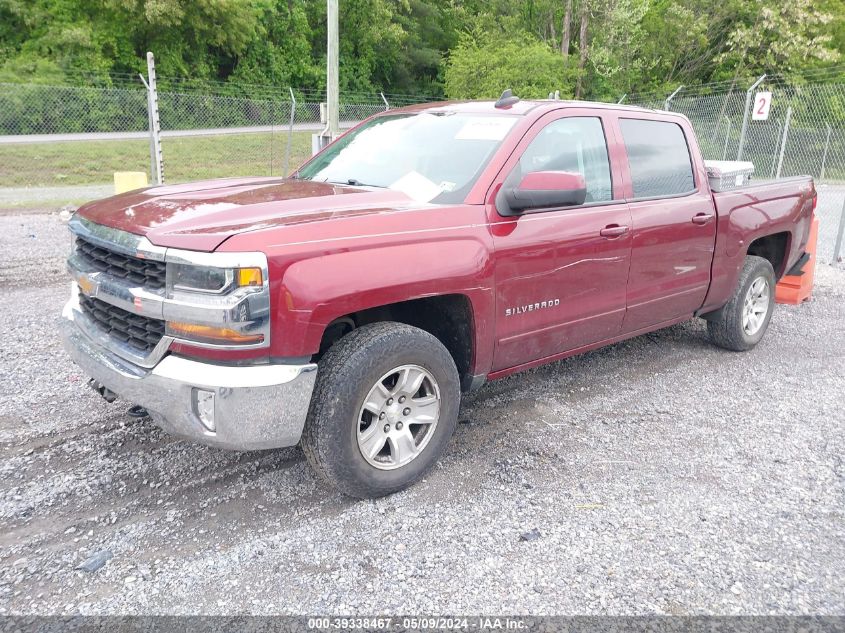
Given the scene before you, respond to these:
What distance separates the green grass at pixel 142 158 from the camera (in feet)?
56.2

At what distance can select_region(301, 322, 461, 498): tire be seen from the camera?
9.41ft

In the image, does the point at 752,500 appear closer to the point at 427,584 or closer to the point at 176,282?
the point at 427,584

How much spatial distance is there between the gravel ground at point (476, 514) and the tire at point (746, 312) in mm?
794

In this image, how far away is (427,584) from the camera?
260cm

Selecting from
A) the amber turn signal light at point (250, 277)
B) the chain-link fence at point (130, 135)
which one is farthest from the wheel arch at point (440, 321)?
the chain-link fence at point (130, 135)

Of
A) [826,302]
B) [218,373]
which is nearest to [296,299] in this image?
[218,373]

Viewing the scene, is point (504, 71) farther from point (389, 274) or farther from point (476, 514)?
point (476, 514)

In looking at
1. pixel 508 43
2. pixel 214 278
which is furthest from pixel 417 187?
pixel 508 43

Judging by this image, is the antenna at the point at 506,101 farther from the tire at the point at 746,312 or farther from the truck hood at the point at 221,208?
the tire at the point at 746,312

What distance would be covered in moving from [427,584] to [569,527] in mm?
769

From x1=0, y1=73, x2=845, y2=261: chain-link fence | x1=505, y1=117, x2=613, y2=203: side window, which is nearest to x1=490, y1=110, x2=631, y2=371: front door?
x1=505, y1=117, x2=613, y2=203: side window

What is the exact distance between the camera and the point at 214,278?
258cm

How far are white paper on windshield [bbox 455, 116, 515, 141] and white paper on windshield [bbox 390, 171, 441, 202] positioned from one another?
0.37 m

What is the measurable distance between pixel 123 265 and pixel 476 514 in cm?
195
